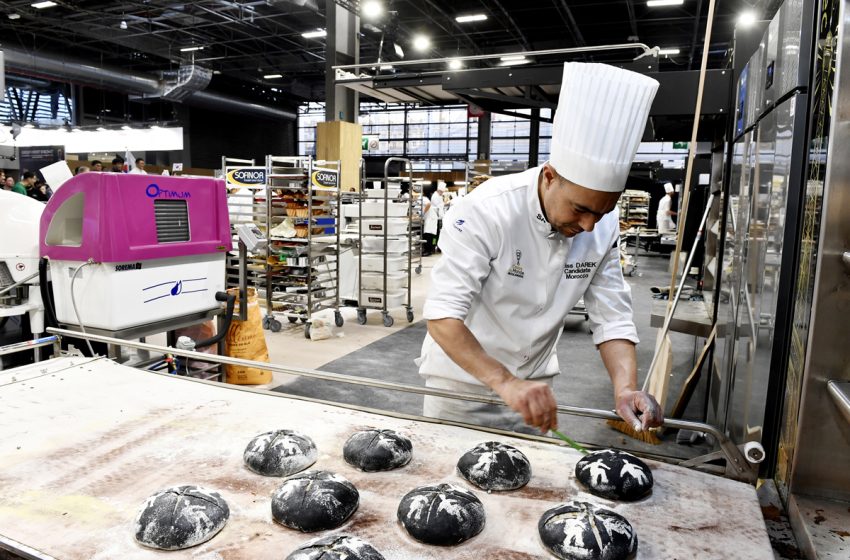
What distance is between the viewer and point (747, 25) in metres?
3.04

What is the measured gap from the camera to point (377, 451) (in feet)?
4.56

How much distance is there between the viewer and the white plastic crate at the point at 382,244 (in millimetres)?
6469

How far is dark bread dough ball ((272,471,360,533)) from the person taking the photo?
1.16 m

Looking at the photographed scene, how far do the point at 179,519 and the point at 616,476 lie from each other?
2.99 feet

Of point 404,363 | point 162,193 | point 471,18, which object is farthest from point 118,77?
point 162,193

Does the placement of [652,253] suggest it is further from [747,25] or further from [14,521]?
[14,521]

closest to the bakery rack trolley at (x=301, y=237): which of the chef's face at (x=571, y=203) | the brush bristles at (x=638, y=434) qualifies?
→ the brush bristles at (x=638, y=434)

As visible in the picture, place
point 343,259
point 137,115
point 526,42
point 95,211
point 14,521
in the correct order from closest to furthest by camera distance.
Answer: point 14,521 → point 95,211 → point 343,259 → point 526,42 → point 137,115

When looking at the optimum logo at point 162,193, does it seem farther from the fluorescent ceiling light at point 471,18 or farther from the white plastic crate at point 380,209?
the fluorescent ceiling light at point 471,18

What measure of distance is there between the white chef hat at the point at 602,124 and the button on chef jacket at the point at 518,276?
0.20 metres

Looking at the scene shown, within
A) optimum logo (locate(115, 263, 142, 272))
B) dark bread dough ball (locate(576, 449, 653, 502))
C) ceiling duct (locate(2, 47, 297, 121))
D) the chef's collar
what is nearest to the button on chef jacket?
the chef's collar

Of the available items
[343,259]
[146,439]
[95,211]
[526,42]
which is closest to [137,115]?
[526,42]

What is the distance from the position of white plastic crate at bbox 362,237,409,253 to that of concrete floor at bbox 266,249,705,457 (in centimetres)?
86

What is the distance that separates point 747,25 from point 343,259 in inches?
180
